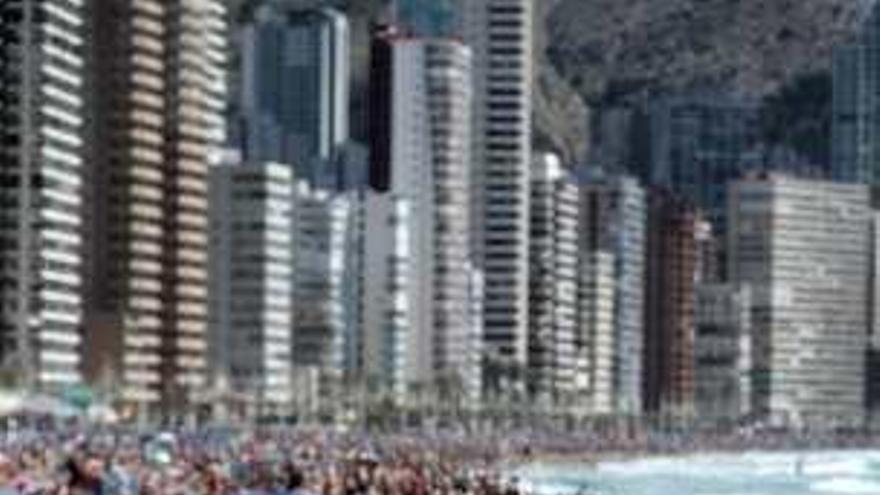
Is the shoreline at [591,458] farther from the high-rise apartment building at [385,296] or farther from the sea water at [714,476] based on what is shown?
the high-rise apartment building at [385,296]

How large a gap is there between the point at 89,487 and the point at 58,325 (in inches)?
3393

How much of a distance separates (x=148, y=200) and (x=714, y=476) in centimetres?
3144

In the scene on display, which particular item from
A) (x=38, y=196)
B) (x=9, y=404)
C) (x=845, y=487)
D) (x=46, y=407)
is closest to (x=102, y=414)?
(x=46, y=407)

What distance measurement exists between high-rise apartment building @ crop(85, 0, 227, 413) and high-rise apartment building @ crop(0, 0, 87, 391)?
6.77 meters

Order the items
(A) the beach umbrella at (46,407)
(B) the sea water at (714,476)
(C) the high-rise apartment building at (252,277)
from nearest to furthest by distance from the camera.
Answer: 1. (A) the beach umbrella at (46,407)
2. (B) the sea water at (714,476)
3. (C) the high-rise apartment building at (252,277)

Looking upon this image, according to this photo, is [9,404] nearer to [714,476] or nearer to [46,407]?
[46,407]

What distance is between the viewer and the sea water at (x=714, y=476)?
11981 centimetres

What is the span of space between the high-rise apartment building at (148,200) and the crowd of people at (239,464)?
32.5 feet

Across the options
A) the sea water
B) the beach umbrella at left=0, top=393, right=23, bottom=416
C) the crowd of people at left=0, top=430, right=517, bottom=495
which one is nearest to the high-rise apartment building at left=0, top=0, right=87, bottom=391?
the crowd of people at left=0, top=430, right=517, bottom=495

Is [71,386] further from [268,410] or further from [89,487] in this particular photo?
[89,487]

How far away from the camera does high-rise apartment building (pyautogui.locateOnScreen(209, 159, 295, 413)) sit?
Result: 16812cm

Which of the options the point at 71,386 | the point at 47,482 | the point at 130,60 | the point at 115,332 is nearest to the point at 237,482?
the point at 47,482

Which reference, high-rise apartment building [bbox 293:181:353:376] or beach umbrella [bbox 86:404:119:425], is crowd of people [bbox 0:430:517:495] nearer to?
beach umbrella [bbox 86:404:119:425]

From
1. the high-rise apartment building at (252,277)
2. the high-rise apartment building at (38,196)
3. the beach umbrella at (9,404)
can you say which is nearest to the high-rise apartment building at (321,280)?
the high-rise apartment building at (252,277)
